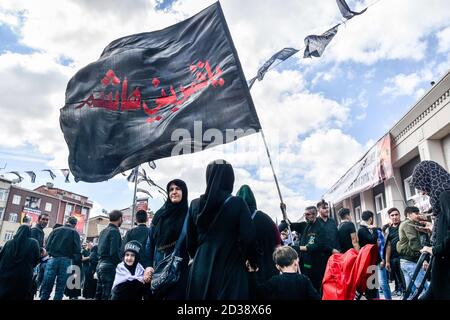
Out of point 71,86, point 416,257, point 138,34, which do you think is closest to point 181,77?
point 138,34

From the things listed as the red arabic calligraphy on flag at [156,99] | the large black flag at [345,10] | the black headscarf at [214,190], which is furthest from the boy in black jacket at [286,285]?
the large black flag at [345,10]

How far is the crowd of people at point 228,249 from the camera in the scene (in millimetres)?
2621

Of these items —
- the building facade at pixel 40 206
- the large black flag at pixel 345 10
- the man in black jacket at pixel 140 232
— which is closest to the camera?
the large black flag at pixel 345 10

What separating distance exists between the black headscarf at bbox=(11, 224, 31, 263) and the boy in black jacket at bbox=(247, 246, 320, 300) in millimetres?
4157

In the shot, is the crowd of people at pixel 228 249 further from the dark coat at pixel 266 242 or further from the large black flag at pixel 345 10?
the large black flag at pixel 345 10

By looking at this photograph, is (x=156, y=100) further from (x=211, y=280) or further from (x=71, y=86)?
(x=211, y=280)

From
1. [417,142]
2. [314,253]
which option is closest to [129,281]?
[314,253]

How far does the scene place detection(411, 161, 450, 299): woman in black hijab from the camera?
2.72 m

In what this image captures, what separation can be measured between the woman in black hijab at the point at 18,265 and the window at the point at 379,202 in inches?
500

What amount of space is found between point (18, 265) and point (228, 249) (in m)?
4.17

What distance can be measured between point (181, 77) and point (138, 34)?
1.27m

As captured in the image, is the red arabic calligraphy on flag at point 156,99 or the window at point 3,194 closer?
the red arabic calligraphy on flag at point 156,99

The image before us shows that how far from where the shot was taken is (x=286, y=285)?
2598 millimetres

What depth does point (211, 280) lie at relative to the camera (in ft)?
8.43
